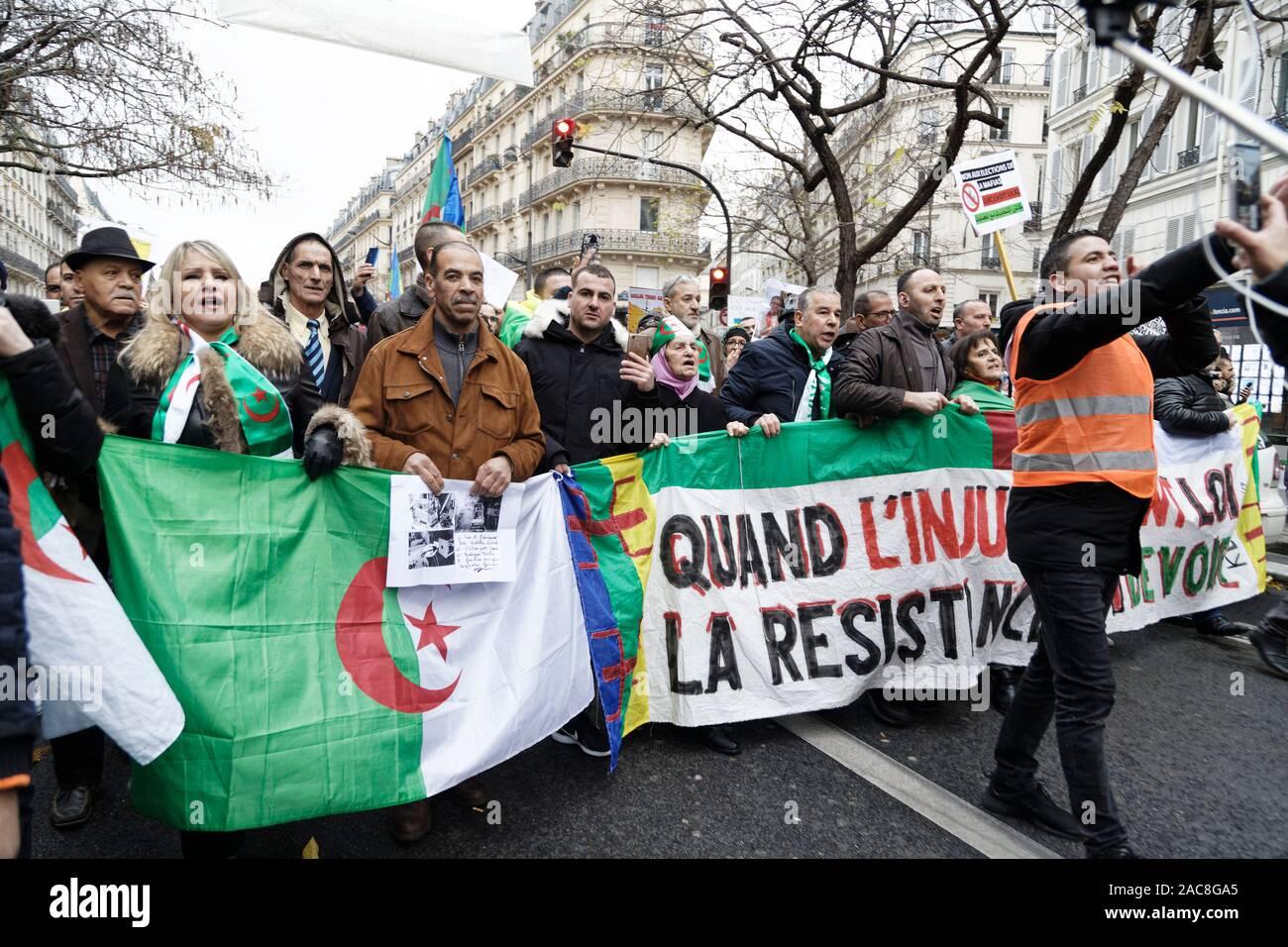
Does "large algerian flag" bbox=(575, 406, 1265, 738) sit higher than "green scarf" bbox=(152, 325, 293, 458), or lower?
lower

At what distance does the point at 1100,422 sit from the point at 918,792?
1.55 meters

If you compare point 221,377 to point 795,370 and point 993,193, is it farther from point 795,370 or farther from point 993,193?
point 993,193

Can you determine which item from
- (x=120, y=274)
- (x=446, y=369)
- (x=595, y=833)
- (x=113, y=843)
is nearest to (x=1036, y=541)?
(x=595, y=833)

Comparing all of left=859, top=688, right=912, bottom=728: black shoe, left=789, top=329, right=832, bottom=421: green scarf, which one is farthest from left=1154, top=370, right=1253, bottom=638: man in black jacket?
left=859, top=688, right=912, bottom=728: black shoe

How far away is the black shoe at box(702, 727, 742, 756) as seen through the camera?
11.7ft

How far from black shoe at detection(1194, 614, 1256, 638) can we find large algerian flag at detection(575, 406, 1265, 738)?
200 cm

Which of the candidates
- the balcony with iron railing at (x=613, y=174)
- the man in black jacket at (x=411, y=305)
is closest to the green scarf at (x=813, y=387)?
the man in black jacket at (x=411, y=305)

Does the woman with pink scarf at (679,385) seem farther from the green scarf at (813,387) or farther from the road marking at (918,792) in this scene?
the road marking at (918,792)

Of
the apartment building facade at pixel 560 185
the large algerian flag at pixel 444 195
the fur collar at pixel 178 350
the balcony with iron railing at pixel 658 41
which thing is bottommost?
the fur collar at pixel 178 350

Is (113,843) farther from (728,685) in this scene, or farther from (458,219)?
(458,219)

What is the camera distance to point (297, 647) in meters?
2.67

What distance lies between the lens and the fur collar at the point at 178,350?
2.71 metres

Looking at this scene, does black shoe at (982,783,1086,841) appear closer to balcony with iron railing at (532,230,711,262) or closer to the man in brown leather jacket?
the man in brown leather jacket

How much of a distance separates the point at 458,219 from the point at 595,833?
509 centimetres
